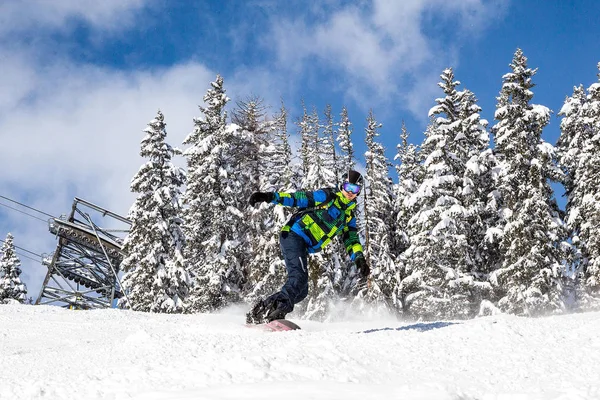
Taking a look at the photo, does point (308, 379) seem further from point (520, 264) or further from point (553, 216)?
point (553, 216)

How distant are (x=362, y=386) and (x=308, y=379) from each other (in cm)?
37

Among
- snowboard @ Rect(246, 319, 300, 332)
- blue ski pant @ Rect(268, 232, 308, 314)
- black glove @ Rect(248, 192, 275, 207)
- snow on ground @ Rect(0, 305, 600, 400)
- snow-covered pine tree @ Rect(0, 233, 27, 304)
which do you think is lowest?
snow on ground @ Rect(0, 305, 600, 400)

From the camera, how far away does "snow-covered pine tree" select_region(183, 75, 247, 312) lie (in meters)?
24.1

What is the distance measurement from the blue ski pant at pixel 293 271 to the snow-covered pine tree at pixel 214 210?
17502 mm

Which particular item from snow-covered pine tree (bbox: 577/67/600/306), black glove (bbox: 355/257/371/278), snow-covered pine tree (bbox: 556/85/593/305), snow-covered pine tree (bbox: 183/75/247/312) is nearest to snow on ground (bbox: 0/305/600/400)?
black glove (bbox: 355/257/371/278)

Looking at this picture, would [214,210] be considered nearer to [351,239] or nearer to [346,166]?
[346,166]

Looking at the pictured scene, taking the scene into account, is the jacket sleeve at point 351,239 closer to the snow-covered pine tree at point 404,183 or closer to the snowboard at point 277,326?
the snowboard at point 277,326

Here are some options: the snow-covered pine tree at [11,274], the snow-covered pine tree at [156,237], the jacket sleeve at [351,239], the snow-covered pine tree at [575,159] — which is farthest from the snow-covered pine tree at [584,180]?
the snow-covered pine tree at [11,274]

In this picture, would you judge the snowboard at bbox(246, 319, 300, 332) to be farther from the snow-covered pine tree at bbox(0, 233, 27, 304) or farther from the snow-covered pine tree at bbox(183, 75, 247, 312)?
the snow-covered pine tree at bbox(0, 233, 27, 304)

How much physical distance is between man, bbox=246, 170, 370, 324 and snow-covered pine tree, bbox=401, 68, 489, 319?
16.1m

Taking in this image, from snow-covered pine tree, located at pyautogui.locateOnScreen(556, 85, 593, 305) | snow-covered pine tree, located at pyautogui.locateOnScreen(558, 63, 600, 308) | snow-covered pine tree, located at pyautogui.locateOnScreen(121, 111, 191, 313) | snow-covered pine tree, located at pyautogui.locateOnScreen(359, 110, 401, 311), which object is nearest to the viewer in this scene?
snow-covered pine tree, located at pyautogui.locateOnScreen(558, 63, 600, 308)

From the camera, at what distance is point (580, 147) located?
27.4m

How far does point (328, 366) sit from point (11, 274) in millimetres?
40622

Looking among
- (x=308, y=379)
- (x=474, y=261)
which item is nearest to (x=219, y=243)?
(x=474, y=261)
